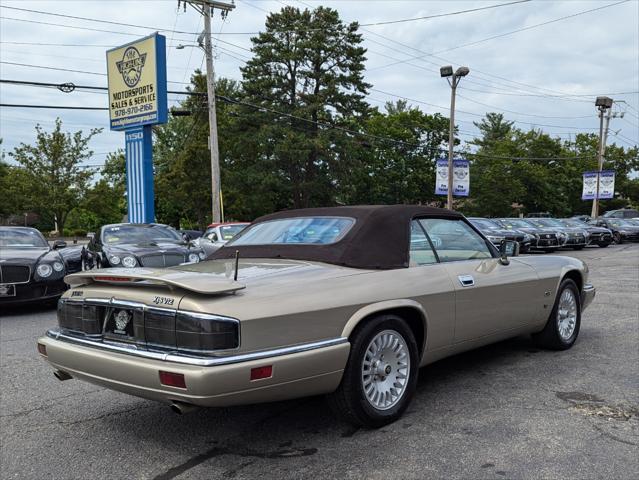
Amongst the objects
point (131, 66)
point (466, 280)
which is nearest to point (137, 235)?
point (466, 280)

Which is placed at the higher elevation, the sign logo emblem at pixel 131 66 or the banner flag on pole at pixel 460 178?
the sign logo emblem at pixel 131 66

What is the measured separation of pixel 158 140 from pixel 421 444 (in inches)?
2268

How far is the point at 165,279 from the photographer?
10.2 ft

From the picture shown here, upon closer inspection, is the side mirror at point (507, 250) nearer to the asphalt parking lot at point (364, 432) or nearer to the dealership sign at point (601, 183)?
the asphalt parking lot at point (364, 432)

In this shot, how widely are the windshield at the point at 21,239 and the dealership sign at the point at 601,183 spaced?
3628 centimetres

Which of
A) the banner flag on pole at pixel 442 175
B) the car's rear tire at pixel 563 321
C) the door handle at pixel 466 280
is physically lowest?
the car's rear tire at pixel 563 321

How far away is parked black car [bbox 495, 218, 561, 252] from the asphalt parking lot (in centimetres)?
1752

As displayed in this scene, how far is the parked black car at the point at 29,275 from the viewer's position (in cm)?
832

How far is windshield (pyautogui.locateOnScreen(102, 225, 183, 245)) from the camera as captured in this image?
10586mm

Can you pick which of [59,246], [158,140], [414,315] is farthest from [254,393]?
[158,140]

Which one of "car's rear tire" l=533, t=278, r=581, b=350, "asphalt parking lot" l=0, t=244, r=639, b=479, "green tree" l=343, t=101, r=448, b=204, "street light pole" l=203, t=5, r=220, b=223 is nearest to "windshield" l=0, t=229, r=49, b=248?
"asphalt parking lot" l=0, t=244, r=639, b=479

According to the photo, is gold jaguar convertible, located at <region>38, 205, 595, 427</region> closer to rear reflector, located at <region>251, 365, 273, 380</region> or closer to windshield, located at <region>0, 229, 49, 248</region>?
rear reflector, located at <region>251, 365, 273, 380</region>

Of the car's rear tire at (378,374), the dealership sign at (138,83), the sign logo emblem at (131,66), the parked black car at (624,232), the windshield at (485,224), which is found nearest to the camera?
the car's rear tire at (378,374)

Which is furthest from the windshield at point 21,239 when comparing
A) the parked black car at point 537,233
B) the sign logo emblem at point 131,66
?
A: the parked black car at point 537,233
